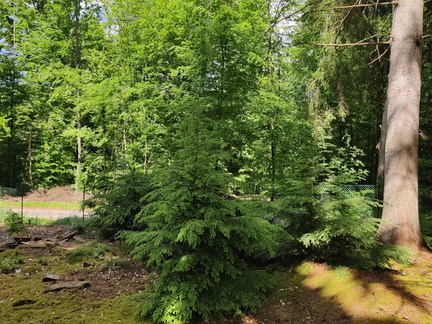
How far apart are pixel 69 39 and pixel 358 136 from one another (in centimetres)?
2159

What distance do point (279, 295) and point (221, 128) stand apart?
344cm

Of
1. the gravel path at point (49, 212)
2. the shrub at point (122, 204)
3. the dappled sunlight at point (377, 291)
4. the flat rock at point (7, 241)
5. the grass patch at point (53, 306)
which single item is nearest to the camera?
the dappled sunlight at point (377, 291)

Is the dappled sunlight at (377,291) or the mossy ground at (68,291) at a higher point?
the dappled sunlight at (377,291)

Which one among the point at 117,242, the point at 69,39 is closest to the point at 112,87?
the point at 117,242

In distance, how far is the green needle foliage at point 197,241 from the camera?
3.18 m

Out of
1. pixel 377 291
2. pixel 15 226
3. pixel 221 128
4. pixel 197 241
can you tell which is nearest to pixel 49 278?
pixel 197 241

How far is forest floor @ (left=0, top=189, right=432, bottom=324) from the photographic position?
3.00 meters

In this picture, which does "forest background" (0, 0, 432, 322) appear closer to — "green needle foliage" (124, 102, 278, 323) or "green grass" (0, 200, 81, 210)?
"green needle foliage" (124, 102, 278, 323)

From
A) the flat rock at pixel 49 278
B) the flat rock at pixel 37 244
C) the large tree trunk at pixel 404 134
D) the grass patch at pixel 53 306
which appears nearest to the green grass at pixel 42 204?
the flat rock at pixel 37 244

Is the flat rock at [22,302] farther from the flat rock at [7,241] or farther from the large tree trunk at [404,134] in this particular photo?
the large tree trunk at [404,134]

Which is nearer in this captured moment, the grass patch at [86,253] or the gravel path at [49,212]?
the grass patch at [86,253]

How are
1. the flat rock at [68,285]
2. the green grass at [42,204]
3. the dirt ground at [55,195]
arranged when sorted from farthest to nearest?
the dirt ground at [55,195], the green grass at [42,204], the flat rock at [68,285]

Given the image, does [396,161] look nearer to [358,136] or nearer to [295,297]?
[295,297]

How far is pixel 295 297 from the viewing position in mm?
3633
